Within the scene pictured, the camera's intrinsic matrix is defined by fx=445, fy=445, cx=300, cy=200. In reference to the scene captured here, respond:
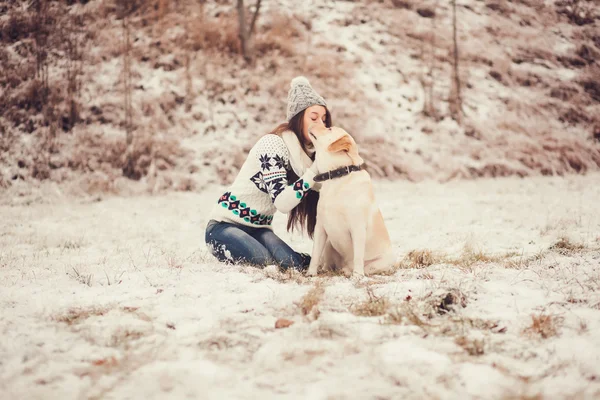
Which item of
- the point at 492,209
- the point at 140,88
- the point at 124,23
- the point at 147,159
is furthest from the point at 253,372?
the point at 124,23

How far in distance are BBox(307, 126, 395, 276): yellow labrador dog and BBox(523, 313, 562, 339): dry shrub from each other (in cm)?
124

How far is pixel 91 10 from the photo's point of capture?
1206cm

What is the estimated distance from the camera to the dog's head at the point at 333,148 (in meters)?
3.15

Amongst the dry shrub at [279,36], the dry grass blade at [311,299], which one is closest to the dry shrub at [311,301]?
the dry grass blade at [311,299]

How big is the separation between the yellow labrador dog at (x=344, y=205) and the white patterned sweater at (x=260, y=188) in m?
0.27

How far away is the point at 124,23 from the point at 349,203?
10.7 metres

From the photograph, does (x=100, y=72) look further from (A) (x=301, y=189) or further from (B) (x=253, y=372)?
(B) (x=253, y=372)

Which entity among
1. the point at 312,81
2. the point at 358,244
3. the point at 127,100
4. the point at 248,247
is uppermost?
the point at 358,244

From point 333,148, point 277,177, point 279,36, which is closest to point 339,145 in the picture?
point 333,148

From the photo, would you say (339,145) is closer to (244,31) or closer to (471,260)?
(471,260)

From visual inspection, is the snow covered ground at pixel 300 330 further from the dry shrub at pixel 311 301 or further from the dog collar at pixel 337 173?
the dog collar at pixel 337 173

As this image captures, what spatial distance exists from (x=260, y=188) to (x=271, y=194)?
0.21 metres

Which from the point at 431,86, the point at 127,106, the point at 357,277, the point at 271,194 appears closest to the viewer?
the point at 357,277

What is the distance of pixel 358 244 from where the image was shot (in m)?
3.16
